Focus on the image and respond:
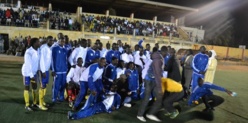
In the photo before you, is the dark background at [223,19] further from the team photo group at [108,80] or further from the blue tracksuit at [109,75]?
the blue tracksuit at [109,75]

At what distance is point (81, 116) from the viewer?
6176 mm

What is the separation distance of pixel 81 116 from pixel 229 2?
195ft

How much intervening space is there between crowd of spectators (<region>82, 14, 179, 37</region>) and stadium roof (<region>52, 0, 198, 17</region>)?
114 inches

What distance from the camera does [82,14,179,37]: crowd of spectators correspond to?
27922mm

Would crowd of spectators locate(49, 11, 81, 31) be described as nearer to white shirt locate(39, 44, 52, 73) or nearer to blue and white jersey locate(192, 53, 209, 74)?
white shirt locate(39, 44, 52, 73)

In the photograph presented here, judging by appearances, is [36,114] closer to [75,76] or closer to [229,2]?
[75,76]

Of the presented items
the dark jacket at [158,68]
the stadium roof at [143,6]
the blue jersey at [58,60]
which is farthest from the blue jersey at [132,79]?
the stadium roof at [143,6]

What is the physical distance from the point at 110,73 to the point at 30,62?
96.8 inches

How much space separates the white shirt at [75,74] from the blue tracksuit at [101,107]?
1.19 meters

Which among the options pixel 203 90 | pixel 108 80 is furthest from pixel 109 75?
pixel 203 90

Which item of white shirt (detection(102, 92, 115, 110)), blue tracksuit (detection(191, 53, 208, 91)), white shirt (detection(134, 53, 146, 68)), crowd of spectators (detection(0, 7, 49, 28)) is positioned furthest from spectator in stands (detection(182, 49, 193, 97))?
crowd of spectators (detection(0, 7, 49, 28))

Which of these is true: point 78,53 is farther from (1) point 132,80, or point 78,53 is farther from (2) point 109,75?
(1) point 132,80

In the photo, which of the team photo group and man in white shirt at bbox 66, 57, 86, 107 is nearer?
the team photo group

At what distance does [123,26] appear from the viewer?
2941cm
